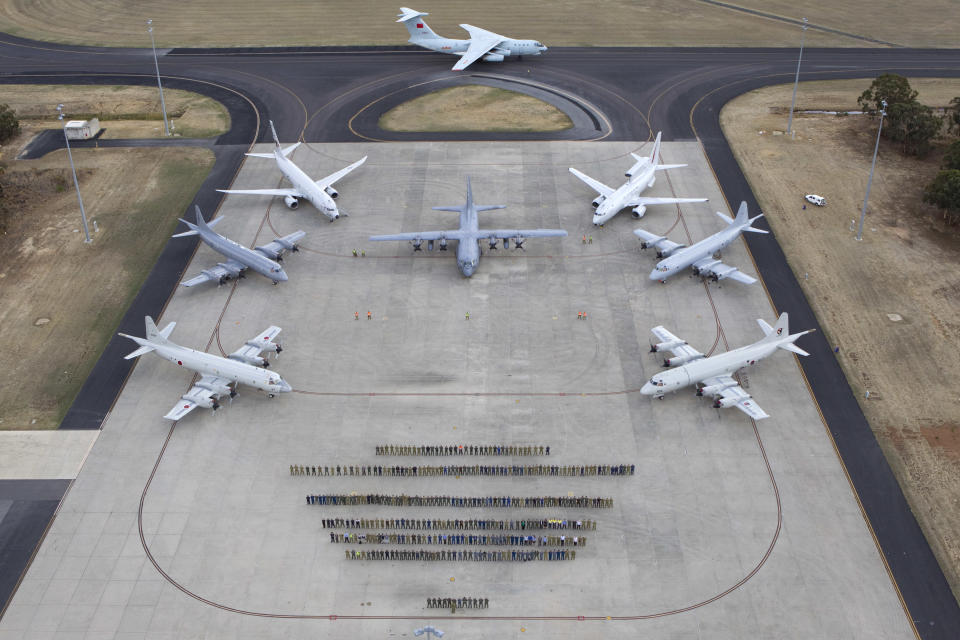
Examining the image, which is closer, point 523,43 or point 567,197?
point 567,197

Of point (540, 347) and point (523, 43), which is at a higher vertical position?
point (523, 43)

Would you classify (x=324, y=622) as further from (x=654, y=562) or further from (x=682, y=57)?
(x=682, y=57)

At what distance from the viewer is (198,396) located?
76.0 m

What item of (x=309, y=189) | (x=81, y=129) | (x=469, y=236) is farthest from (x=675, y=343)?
(x=81, y=129)

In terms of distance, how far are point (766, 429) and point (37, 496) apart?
64.0 meters

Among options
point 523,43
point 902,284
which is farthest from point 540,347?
point 523,43

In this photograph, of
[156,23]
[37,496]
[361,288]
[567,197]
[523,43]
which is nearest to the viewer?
[37,496]

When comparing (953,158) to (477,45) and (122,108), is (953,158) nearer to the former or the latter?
(477,45)

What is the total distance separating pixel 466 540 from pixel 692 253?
4474 centimetres

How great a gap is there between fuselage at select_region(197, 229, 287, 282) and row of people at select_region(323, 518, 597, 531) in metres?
34.7

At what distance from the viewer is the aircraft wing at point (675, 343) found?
79.8m

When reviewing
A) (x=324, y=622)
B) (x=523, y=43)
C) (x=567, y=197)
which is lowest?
(x=324, y=622)

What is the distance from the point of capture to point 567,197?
110250 millimetres

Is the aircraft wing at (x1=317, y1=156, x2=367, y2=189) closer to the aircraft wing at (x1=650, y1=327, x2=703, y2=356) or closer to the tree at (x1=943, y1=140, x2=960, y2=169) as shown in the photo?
the aircraft wing at (x1=650, y1=327, x2=703, y2=356)
